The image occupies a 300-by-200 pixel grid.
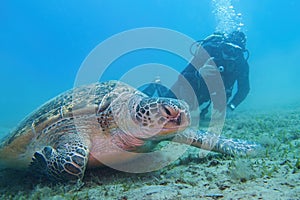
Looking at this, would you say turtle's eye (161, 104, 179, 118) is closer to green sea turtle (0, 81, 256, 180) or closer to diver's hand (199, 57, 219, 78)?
green sea turtle (0, 81, 256, 180)

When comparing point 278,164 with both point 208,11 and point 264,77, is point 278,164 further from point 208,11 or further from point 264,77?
point 208,11

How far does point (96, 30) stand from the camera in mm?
92562

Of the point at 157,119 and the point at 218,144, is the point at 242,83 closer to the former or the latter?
the point at 218,144

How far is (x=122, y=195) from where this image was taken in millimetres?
2125

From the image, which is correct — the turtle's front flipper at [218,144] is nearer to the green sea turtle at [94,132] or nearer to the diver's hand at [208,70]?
the green sea turtle at [94,132]

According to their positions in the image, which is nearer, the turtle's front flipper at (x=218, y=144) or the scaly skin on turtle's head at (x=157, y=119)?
the scaly skin on turtle's head at (x=157, y=119)

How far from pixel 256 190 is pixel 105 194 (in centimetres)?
125

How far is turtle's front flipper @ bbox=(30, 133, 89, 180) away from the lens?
248 centimetres

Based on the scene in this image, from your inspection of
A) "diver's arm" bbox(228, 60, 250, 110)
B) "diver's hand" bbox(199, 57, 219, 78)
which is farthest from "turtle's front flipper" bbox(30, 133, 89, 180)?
"diver's arm" bbox(228, 60, 250, 110)

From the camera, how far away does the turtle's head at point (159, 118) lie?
2471 millimetres

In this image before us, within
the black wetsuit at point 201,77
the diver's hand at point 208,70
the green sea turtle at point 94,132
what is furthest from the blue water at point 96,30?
the green sea turtle at point 94,132

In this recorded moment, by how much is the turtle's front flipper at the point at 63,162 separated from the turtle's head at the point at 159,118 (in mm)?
651

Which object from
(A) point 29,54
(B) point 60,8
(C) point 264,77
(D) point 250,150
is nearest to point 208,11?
(C) point 264,77

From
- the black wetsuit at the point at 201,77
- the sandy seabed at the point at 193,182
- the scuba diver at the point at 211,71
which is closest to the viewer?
the sandy seabed at the point at 193,182
